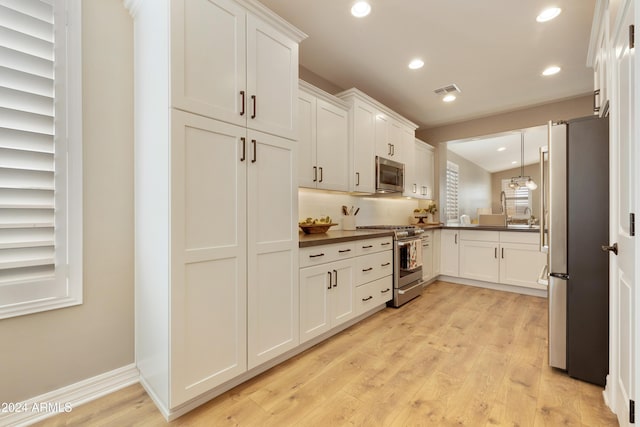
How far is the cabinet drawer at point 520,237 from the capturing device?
3845mm

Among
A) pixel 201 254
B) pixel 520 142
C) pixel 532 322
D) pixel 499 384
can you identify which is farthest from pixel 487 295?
pixel 520 142

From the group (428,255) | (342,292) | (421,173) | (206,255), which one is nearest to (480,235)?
(428,255)

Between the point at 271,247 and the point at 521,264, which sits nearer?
the point at 271,247

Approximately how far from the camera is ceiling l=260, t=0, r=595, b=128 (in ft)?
7.43

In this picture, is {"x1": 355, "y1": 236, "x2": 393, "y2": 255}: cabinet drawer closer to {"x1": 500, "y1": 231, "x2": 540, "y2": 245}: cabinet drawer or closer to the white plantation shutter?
{"x1": 500, "y1": 231, "x2": 540, "y2": 245}: cabinet drawer

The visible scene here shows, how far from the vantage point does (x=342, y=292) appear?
261 cm

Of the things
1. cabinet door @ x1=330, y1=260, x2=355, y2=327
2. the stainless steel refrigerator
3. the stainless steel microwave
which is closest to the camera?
the stainless steel refrigerator

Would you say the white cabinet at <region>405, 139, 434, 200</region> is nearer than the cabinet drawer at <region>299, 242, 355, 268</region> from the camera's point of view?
No

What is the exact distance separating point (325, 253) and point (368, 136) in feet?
5.79

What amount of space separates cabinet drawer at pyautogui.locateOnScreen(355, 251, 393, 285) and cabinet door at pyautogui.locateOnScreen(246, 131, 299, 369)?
0.91 m

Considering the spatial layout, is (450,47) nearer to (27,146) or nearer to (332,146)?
(332,146)

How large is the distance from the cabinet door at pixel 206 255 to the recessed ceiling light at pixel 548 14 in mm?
2681

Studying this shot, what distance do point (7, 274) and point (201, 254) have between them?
101 centimetres

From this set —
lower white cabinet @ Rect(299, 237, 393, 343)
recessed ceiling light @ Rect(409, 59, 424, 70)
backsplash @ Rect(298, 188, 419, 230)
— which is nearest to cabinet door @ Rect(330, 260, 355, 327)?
lower white cabinet @ Rect(299, 237, 393, 343)
